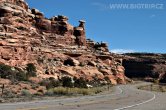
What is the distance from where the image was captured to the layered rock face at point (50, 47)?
3004 inches

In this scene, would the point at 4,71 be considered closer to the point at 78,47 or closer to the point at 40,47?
the point at 40,47

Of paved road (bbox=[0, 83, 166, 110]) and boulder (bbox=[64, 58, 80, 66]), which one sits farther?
boulder (bbox=[64, 58, 80, 66])

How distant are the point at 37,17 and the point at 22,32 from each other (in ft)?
61.8

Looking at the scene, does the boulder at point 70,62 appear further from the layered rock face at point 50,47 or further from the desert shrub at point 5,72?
the desert shrub at point 5,72

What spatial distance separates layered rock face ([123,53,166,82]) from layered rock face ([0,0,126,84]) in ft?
180

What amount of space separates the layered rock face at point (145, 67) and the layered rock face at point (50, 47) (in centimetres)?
5501

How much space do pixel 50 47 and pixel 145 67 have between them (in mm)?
93620

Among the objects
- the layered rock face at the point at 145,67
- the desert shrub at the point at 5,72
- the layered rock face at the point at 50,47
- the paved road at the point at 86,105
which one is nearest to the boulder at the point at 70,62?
the layered rock face at the point at 50,47

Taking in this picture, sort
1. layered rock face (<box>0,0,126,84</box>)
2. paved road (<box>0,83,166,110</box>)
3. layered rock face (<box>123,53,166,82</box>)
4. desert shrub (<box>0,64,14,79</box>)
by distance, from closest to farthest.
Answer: paved road (<box>0,83,166,110</box>) → desert shrub (<box>0,64,14,79</box>) → layered rock face (<box>0,0,126,84</box>) → layered rock face (<box>123,53,166,82</box>)

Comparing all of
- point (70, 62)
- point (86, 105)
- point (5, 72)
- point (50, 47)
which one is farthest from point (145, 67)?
point (86, 105)

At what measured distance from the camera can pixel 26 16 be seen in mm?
86188

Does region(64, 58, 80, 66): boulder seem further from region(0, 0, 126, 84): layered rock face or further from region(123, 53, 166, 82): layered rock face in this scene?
region(123, 53, 166, 82): layered rock face

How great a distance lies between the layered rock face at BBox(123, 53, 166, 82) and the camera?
583 ft

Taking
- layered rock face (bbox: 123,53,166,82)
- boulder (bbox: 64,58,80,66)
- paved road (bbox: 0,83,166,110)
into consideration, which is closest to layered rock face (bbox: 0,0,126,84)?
boulder (bbox: 64,58,80,66)
